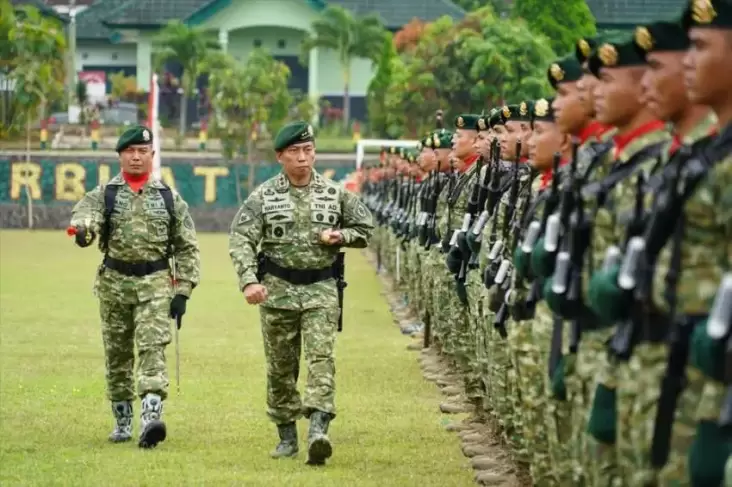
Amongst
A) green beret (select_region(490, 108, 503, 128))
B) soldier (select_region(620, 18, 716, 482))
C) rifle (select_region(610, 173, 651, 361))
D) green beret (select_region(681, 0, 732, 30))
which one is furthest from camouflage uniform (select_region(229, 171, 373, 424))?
green beret (select_region(681, 0, 732, 30))

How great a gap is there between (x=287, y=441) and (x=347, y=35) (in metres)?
Answer: 56.1

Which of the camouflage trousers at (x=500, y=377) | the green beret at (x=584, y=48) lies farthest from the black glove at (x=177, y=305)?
the green beret at (x=584, y=48)

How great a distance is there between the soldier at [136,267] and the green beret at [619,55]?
5.14m

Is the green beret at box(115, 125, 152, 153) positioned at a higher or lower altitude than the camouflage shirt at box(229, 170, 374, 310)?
higher

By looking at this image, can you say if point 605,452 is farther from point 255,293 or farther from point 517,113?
point 517,113

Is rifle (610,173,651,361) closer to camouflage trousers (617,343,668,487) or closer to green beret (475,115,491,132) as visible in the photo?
camouflage trousers (617,343,668,487)

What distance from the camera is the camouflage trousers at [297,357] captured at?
11.6 m

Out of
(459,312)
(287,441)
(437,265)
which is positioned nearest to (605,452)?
(287,441)

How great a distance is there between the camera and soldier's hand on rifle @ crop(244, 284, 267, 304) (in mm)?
11414

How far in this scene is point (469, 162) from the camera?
50.9ft

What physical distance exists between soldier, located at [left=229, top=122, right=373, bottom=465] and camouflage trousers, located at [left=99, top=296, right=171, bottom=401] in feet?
3.05

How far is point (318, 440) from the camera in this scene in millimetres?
11398

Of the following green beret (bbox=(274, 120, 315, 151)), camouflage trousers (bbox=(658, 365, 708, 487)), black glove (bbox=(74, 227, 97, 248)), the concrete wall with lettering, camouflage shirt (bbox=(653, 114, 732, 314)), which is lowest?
the concrete wall with lettering

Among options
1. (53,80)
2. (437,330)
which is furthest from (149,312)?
(53,80)
